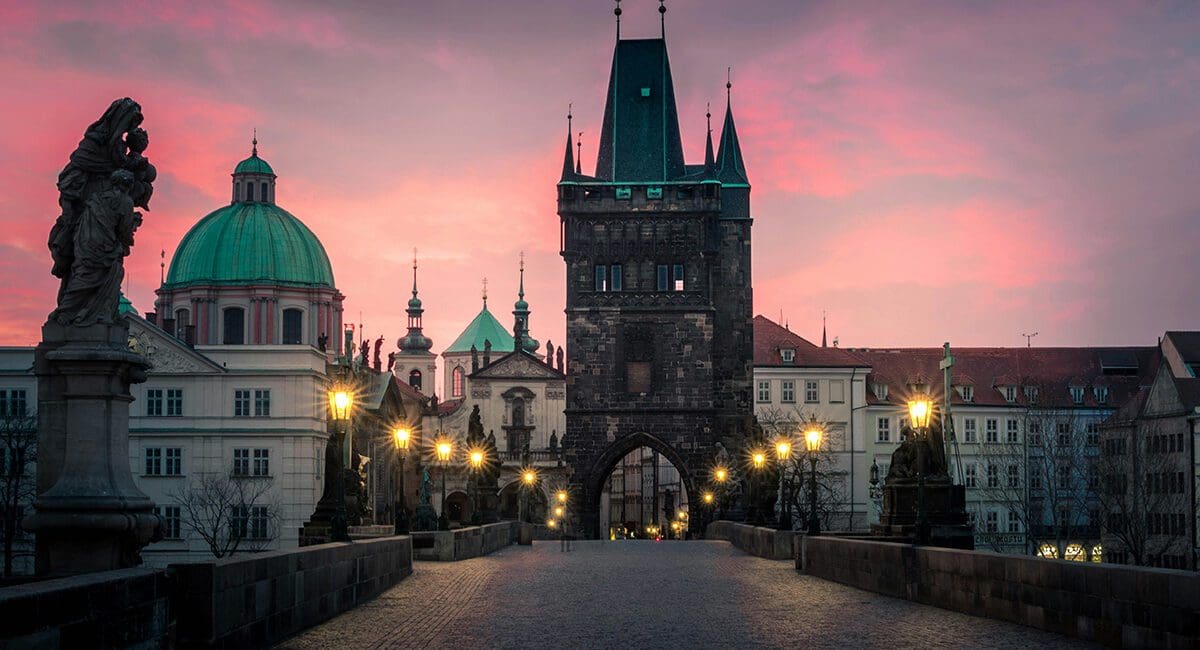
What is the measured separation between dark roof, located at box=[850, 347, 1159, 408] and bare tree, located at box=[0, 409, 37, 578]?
54.1 m

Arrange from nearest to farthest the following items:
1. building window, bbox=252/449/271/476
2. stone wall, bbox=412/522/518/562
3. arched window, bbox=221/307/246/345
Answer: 1. stone wall, bbox=412/522/518/562
2. building window, bbox=252/449/271/476
3. arched window, bbox=221/307/246/345

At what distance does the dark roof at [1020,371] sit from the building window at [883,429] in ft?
4.46

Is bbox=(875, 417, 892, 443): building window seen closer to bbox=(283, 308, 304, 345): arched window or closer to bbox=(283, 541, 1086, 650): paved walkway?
bbox=(283, 308, 304, 345): arched window

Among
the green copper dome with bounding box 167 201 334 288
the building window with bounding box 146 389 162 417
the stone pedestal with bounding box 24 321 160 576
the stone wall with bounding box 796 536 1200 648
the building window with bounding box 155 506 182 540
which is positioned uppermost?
the green copper dome with bounding box 167 201 334 288

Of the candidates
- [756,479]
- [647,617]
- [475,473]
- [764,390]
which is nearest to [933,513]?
[647,617]

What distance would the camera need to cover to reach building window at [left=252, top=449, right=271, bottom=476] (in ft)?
266

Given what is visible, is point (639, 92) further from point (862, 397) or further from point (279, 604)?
point (279, 604)

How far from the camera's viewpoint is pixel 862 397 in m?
103

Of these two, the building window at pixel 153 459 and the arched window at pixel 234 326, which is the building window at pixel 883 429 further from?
the building window at pixel 153 459

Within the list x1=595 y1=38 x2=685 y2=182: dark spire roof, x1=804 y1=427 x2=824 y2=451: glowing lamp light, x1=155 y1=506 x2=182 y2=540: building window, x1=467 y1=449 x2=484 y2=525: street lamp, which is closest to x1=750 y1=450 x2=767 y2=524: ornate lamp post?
x1=467 y1=449 x2=484 y2=525: street lamp

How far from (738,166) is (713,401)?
20255 mm

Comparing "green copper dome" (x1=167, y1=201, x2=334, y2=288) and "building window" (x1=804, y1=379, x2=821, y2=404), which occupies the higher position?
"green copper dome" (x1=167, y1=201, x2=334, y2=288)

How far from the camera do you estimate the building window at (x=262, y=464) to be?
8106 cm

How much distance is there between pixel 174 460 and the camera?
81688 millimetres
